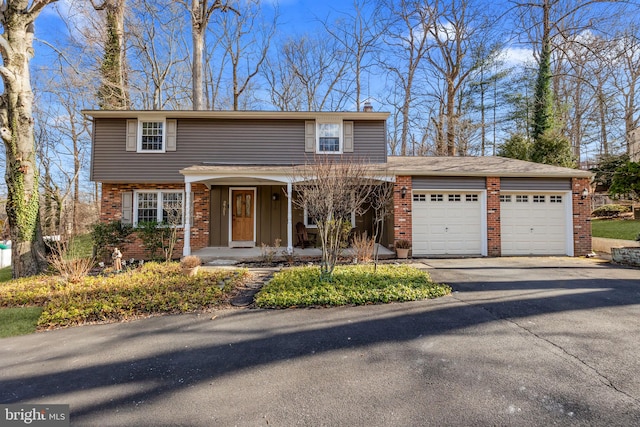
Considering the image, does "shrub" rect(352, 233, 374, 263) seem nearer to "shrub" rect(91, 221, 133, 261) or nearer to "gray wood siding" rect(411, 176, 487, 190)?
"gray wood siding" rect(411, 176, 487, 190)

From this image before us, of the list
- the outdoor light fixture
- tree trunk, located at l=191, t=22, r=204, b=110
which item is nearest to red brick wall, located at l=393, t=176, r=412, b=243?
the outdoor light fixture

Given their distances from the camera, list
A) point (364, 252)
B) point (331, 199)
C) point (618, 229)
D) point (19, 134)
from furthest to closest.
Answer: point (618, 229) → point (364, 252) → point (19, 134) → point (331, 199)

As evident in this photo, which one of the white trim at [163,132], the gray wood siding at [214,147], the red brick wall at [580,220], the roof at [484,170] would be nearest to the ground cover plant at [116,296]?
the gray wood siding at [214,147]

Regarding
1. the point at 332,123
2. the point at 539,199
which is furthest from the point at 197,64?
the point at 539,199

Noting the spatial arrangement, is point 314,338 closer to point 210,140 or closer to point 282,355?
point 282,355

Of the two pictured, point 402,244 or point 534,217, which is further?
point 534,217

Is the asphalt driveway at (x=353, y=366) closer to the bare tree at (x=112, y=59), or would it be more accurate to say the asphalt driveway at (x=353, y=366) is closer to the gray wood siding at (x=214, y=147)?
the gray wood siding at (x=214, y=147)

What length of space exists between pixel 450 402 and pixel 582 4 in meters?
10.8

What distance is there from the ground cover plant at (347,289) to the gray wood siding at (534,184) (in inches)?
220

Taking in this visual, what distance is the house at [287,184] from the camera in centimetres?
978

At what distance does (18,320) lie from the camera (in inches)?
182

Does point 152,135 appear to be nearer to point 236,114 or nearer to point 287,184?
point 236,114

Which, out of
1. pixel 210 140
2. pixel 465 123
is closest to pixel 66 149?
pixel 210 140

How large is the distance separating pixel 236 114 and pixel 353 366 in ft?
32.4
